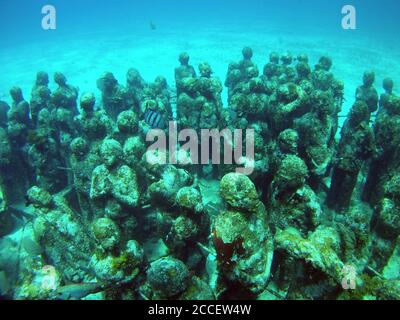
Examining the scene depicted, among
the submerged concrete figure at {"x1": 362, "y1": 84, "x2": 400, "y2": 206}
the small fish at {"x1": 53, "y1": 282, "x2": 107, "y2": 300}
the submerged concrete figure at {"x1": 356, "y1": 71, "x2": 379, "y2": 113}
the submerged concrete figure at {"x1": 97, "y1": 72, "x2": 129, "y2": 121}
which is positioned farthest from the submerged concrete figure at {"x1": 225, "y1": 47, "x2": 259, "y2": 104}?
the small fish at {"x1": 53, "y1": 282, "x2": 107, "y2": 300}

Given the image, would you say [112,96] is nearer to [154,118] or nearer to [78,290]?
[154,118]

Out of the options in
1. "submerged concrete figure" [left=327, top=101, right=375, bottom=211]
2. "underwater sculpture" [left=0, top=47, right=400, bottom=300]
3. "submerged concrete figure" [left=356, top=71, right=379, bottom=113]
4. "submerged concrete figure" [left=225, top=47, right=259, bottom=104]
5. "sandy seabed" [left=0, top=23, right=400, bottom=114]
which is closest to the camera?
"underwater sculpture" [left=0, top=47, right=400, bottom=300]

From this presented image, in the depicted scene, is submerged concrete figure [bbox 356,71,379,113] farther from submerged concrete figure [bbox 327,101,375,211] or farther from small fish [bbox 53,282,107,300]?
small fish [bbox 53,282,107,300]

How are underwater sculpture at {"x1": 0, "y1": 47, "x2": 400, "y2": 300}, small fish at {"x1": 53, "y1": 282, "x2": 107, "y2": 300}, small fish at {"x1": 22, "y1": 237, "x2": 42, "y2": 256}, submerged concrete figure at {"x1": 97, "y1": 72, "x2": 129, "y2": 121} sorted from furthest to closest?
submerged concrete figure at {"x1": 97, "y1": 72, "x2": 129, "y2": 121} < small fish at {"x1": 22, "y1": 237, "x2": 42, "y2": 256} < small fish at {"x1": 53, "y1": 282, "x2": 107, "y2": 300} < underwater sculpture at {"x1": 0, "y1": 47, "x2": 400, "y2": 300}

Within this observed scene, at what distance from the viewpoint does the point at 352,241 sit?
14.3 feet

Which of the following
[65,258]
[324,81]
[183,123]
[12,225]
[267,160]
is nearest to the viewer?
[65,258]

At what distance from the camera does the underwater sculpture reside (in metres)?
4.05

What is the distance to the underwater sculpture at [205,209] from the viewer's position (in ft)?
13.3

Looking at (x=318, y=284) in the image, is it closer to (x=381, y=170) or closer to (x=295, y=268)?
(x=295, y=268)

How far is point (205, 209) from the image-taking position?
506 cm

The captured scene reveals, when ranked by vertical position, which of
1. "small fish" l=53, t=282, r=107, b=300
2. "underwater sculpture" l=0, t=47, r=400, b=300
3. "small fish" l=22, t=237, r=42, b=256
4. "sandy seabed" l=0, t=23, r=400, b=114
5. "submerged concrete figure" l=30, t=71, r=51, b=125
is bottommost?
"small fish" l=22, t=237, r=42, b=256
